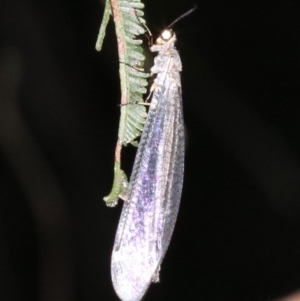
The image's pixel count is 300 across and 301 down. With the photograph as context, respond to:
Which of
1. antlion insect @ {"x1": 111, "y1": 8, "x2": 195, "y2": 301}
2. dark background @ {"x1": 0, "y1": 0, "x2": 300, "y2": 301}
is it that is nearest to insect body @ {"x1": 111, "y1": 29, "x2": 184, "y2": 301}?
antlion insect @ {"x1": 111, "y1": 8, "x2": 195, "y2": 301}

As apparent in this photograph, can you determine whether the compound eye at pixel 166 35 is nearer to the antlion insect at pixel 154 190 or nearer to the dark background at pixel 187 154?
the antlion insect at pixel 154 190

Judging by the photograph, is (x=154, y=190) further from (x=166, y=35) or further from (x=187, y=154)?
(x=187, y=154)

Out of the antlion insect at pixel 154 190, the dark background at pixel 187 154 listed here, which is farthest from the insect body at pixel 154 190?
the dark background at pixel 187 154

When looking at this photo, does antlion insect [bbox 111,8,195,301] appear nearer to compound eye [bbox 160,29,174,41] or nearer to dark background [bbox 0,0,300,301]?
compound eye [bbox 160,29,174,41]

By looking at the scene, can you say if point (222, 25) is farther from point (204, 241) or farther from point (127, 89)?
point (127, 89)

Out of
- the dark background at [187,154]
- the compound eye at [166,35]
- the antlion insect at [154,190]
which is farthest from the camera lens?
the dark background at [187,154]

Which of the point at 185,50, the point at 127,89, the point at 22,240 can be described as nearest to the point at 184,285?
the point at 22,240

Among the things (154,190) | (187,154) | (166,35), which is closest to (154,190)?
(154,190)

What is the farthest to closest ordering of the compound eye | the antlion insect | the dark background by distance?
the dark background, the compound eye, the antlion insect
